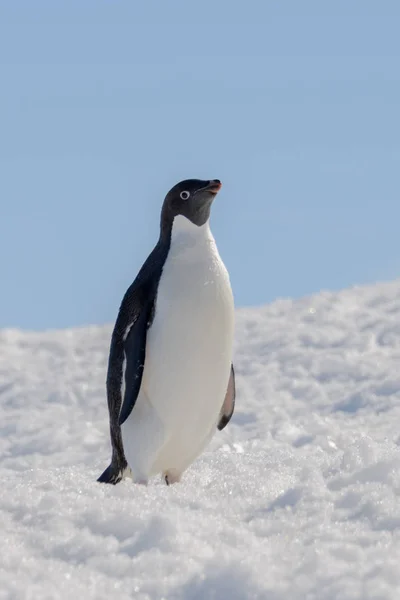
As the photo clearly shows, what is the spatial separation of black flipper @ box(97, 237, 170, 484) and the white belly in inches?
2.3

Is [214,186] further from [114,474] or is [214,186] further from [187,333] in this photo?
[114,474]

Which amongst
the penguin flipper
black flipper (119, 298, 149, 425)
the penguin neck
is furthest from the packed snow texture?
the penguin neck

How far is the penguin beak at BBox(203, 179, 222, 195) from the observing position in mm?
5391

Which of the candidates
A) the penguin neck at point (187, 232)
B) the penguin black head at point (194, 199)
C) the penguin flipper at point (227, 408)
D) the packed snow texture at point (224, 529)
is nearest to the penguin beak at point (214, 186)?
the penguin black head at point (194, 199)

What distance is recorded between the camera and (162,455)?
5402 millimetres

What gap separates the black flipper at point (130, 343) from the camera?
5.16m

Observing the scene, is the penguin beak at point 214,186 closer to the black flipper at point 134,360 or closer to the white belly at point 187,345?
the white belly at point 187,345

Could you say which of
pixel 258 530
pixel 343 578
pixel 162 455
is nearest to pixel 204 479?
pixel 162 455

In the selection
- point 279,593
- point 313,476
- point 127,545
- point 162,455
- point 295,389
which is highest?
point 295,389

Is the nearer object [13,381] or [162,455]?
[162,455]

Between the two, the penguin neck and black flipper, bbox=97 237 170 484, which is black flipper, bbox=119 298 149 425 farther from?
the penguin neck

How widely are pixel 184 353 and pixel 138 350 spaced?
221mm

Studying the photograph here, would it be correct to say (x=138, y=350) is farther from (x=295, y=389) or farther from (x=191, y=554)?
(x=295, y=389)

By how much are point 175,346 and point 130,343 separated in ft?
0.73
